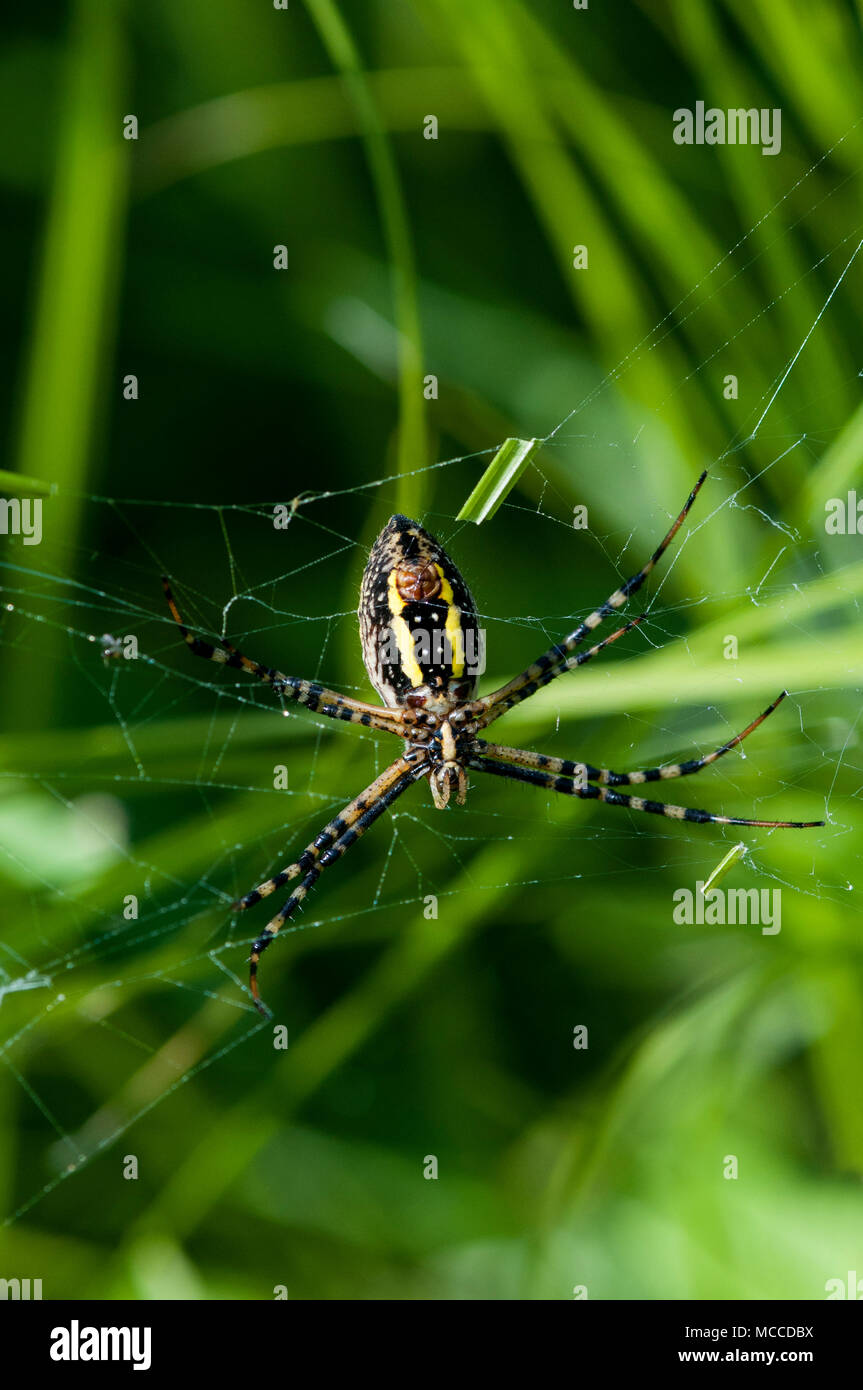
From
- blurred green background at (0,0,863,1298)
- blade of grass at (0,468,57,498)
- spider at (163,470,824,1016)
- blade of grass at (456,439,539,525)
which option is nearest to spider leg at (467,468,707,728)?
spider at (163,470,824,1016)

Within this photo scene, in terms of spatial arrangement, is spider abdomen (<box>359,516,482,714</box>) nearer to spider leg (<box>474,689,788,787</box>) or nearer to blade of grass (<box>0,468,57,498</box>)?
spider leg (<box>474,689,788,787</box>)

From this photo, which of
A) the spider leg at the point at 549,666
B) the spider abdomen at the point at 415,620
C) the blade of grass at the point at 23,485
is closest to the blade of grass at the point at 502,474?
the spider abdomen at the point at 415,620

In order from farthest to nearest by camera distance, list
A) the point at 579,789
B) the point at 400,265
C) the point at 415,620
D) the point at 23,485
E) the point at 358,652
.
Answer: the point at 358,652, the point at 579,789, the point at 400,265, the point at 415,620, the point at 23,485

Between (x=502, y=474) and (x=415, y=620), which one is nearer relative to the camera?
(x=502, y=474)

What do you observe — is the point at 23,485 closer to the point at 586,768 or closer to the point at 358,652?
the point at 358,652

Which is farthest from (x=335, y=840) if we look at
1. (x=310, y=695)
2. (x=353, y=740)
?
(x=310, y=695)
